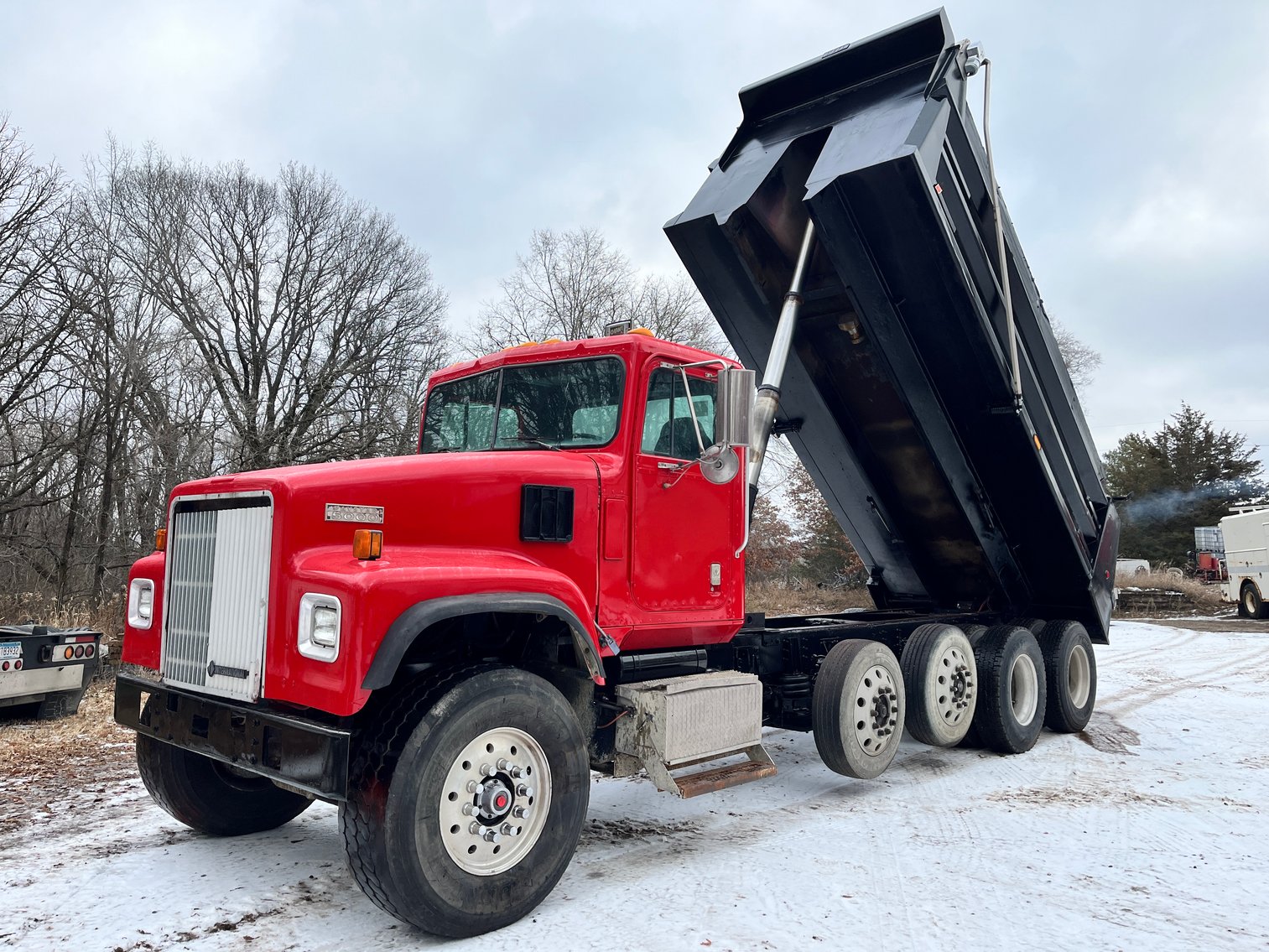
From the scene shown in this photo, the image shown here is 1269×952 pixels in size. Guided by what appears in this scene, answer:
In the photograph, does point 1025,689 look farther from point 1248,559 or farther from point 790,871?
point 1248,559

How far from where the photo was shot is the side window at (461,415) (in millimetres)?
4824

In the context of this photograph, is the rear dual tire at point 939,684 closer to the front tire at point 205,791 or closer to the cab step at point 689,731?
the cab step at point 689,731

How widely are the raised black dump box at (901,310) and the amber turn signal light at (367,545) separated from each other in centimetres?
317

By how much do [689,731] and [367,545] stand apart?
192 centimetres

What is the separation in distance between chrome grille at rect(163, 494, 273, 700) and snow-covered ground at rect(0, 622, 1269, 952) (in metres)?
0.93

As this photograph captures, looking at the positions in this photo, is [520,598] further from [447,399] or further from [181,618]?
[447,399]

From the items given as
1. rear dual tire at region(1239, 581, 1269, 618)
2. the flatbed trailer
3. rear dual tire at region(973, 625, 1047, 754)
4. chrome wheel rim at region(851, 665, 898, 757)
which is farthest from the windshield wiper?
rear dual tire at region(1239, 581, 1269, 618)

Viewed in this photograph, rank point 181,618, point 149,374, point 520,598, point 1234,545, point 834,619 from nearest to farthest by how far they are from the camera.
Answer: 1. point 520,598
2. point 181,618
3. point 834,619
4. point 149,374
5. point 1234,545

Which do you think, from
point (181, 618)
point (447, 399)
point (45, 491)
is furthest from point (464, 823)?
point (45, 491)

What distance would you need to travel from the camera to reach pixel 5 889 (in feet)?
12.3

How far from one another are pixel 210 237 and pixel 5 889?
22781 millimetres

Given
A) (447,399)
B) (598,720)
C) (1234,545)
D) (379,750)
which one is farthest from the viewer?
(1234,545)

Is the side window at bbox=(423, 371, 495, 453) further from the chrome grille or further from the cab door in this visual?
the chrome grille

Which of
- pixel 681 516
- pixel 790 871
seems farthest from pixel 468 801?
pixel 681 516
